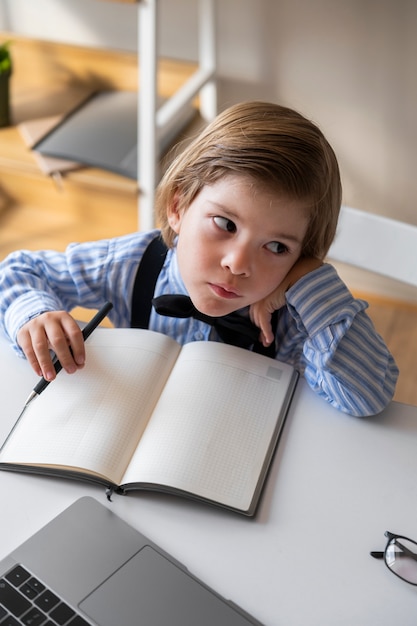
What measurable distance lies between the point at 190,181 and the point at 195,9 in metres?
1.29

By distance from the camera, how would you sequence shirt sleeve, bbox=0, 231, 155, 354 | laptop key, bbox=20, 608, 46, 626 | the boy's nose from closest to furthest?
laptop key, bbox=20, 608, 46, 626 → the boy's nose → shirt sleeve, bbox=0, 231, 155, 354

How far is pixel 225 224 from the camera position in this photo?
917mm

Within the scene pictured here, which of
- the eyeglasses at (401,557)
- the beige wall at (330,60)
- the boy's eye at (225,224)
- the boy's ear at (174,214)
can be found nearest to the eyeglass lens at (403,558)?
the eyeglasses at (401,557)

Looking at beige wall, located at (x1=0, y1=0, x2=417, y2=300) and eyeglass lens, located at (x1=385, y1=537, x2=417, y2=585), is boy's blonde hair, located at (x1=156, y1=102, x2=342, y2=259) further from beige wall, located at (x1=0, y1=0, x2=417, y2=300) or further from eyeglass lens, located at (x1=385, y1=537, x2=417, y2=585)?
beige wall, located at (x1=0, y1=0, x2=417, y2=300)

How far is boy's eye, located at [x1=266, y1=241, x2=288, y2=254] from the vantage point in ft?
3.03

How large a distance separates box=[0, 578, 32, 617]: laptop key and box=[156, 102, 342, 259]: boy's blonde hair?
536 mm

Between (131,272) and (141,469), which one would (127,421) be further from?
(131,272)

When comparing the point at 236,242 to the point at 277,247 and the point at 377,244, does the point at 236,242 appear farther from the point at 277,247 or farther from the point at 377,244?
the point at 377,244

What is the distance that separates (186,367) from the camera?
2.98ft

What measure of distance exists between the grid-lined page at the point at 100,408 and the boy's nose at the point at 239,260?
5.4 inches

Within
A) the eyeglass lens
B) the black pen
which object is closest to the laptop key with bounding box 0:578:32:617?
the black pen

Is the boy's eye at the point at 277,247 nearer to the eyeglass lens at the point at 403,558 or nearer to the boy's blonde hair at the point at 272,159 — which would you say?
the boy's blonde hair at the point at 272,159

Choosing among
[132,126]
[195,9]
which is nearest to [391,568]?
[132,126]

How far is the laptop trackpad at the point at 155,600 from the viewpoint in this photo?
2.15ft
